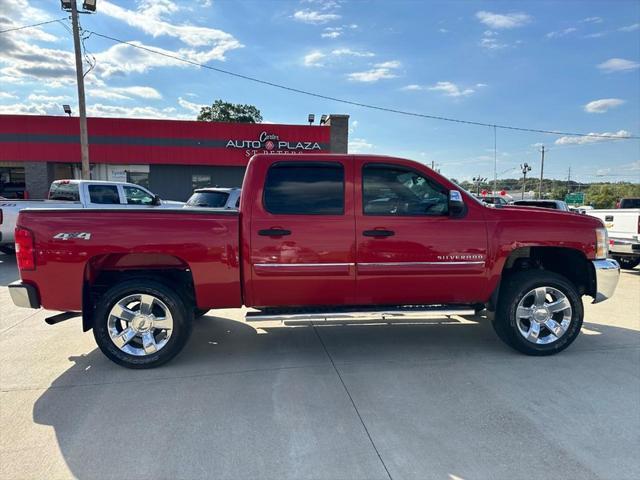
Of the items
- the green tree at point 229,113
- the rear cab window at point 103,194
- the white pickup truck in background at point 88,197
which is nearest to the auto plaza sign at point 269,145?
the white pickup truck in background at point 88,197

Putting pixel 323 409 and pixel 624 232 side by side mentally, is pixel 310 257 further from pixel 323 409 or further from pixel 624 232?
pixel 624 232

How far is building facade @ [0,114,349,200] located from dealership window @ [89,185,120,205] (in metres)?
14.2

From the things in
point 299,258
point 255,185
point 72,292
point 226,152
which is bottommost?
point 72,292

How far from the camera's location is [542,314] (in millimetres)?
4410

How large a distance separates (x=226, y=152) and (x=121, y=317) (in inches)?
890

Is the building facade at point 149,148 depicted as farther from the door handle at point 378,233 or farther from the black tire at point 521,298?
the black tire at point 521,298

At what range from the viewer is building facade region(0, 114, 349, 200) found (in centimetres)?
2378

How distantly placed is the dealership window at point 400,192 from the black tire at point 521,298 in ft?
3.63

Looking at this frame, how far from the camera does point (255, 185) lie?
4.12m

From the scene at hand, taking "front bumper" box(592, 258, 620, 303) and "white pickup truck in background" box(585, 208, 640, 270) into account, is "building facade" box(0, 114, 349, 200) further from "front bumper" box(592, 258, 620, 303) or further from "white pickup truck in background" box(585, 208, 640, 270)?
"front bumper" box(592, 258, 620, 303)

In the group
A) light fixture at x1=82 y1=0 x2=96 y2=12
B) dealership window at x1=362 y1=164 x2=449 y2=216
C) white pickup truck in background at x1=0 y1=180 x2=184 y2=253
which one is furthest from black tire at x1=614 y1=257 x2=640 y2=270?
light fixture at x1=82 y1=0 x2=96 y2=12

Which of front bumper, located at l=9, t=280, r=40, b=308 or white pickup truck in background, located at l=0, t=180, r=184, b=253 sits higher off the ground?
white pickup truck in background, located at l=0, t=180, r=184, b=253

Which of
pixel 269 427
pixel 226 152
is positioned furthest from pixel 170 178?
pixel 269 427

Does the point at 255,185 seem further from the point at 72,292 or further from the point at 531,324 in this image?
the point at 531,324
